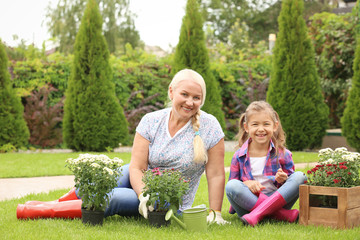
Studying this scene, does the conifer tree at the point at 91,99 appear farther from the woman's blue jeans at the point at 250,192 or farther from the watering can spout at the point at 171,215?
the watering can spout at the point at 171,215

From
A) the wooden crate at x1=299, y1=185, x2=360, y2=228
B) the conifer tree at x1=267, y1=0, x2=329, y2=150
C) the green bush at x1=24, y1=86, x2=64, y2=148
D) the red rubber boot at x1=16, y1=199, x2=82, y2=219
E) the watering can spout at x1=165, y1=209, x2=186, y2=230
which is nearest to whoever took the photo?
the watering can spout at x1=165, y1=209, x2=186, y2=230

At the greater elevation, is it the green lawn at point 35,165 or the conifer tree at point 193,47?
the conifer tree at point 193,47

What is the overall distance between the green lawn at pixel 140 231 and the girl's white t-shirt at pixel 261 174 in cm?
27

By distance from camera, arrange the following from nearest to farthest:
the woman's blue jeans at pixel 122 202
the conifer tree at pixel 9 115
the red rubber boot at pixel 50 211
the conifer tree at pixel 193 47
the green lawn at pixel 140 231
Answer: the green lawn at pixel 140 231, the woman's blue jeans at pixel 122 202, the red rubber boot at pixel 50 211, the conifer tree at pixel 9 115, the conifer tree at pixel 193 47

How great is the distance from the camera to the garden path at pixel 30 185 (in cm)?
471

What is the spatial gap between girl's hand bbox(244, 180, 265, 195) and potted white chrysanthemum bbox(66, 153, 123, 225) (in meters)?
1.01

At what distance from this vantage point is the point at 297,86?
9.05 m

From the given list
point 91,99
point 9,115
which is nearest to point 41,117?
point 9,115

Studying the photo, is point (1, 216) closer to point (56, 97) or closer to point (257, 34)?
point (56, 97)

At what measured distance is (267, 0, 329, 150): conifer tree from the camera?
900cm

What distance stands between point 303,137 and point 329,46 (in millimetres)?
3257

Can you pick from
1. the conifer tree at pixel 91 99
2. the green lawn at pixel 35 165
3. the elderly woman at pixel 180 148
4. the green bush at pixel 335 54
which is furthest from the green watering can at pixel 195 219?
the green bush at pixel 335 54

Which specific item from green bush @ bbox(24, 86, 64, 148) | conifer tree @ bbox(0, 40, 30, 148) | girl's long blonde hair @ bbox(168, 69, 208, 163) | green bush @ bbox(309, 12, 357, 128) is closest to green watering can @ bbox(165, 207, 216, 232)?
girl's long blonde hair @ bbox(168, 69, 208, 163)

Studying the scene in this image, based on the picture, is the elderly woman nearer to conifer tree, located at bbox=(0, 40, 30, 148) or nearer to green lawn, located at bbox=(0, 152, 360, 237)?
green lawn, located at bbox=(0, 152, 360, 237)
